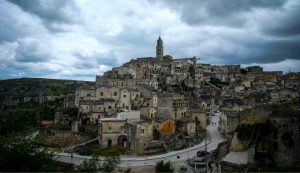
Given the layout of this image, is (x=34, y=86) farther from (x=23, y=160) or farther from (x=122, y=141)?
(x=23, y=160)

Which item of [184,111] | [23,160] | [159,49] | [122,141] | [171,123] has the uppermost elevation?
[159,49]

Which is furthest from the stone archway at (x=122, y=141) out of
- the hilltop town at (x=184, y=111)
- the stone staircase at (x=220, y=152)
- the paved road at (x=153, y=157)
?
the stone staircase at (x=220, y=152)

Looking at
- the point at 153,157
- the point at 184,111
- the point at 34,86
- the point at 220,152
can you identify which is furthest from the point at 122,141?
the point at 34,86

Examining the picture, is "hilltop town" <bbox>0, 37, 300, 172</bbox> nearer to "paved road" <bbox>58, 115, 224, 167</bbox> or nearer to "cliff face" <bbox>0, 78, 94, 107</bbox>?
"paved road" <bbox>58, 115, 224, 167</bbox>

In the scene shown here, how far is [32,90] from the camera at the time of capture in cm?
13400

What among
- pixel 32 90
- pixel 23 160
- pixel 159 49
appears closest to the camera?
pixel 23 160

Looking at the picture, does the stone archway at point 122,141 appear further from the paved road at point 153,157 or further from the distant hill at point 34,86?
the distant hill at point 34,86

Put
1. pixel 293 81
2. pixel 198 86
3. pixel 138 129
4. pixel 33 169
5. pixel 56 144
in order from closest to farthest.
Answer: pixel 33 169 → pixel 138 129 → pixel 56 144 → pixel 293 81 → pixel 198 86

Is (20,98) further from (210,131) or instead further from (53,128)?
(210,131)

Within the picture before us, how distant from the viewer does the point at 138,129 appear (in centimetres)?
4894

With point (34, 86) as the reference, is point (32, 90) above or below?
below

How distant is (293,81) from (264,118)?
55792 millimetres

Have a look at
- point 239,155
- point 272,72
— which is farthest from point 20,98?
point 239,155

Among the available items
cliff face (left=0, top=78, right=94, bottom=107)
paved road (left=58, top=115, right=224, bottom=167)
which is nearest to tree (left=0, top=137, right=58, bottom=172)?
paved road (left=58, top=115, right=224, bottom=167)
